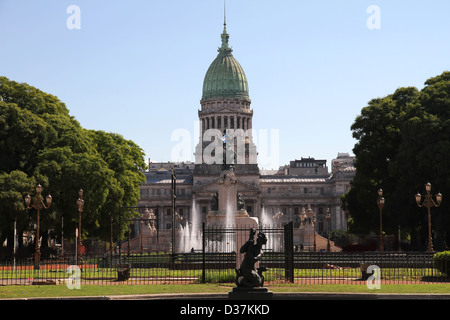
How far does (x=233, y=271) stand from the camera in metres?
32.0

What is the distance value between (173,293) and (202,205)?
12582 cm

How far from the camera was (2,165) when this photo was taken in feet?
175

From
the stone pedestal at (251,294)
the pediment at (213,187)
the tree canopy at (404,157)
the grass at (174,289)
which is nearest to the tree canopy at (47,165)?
the tree canopy at (404,157)

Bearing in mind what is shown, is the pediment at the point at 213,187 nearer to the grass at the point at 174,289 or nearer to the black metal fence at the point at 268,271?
the black metal fence at the point at 268,271

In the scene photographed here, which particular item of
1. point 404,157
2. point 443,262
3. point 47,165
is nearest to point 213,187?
point 404,157

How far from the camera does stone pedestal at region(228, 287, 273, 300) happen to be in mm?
20859

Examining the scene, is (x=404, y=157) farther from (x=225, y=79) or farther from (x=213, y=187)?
(x=225, y=79)

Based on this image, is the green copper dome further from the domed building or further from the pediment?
the pediment

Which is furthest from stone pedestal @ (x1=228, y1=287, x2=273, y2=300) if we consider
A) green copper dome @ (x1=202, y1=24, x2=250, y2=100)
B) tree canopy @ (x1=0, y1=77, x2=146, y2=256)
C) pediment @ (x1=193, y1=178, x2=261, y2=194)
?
green copper dome @ (x1=202, y1=24, x2=250, y2=100)

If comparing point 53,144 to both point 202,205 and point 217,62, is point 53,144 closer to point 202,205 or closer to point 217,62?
point 202,205

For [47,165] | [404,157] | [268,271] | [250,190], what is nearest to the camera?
[268,271]

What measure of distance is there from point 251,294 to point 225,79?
156760 millimetres

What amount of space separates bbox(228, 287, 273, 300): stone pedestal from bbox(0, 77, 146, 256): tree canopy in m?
31.4
